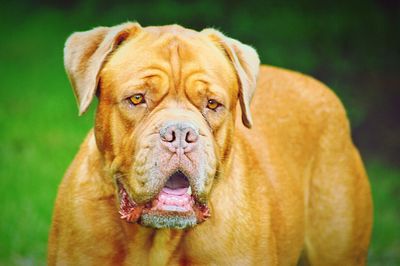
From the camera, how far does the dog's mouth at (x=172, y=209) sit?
4.89 m

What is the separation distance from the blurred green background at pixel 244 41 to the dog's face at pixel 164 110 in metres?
4.28

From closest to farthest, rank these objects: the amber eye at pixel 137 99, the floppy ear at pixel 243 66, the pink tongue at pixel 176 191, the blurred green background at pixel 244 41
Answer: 1. the pink tongue at pixel 176 191
2. the amber eye at pixel 137 99
3. the floppy ear at pixel 243 66
4. the blurred green background at pixel 244 41

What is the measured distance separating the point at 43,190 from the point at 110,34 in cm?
482

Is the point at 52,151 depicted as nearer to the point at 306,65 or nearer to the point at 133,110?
the point at 306,65

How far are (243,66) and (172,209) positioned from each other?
106cm

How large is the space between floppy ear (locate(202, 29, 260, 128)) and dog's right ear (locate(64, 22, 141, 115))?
508 millimetres

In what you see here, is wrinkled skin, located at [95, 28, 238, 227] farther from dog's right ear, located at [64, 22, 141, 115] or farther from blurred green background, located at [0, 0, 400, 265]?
blurred green background, located at [0, 0, 400, 265]

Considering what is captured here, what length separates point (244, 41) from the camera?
13523 mm

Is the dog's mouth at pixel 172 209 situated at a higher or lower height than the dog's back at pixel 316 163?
higher

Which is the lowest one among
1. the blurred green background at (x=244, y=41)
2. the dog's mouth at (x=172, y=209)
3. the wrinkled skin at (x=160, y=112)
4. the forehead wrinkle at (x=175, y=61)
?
the blurred green background at (x=244, y=41)

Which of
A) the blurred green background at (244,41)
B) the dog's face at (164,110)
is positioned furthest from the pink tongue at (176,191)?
the blurred green background at (244,41)

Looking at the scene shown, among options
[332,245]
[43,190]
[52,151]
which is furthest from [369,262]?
[52,151]

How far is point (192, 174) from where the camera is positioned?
483 cm

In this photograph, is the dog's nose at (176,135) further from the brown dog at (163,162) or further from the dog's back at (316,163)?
the dog's back at (316,163)
